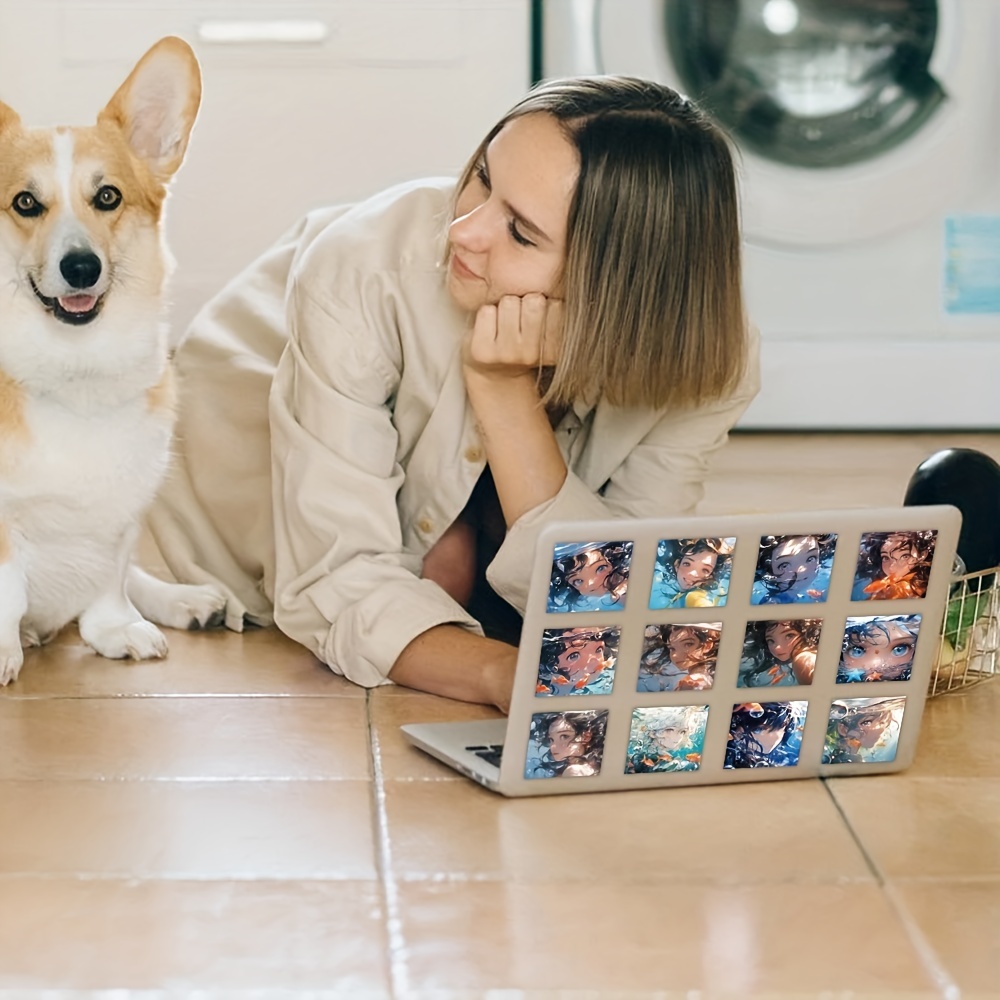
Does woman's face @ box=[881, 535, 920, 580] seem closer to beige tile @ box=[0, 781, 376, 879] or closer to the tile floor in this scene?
the tile floor

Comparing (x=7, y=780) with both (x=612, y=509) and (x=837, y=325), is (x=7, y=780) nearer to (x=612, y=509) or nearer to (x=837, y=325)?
(x=612, y=509)

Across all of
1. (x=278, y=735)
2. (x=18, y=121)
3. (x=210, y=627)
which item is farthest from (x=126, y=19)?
(x=278, y=735)

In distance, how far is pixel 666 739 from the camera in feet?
4.70

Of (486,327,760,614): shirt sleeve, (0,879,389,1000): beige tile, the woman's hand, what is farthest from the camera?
(486,327,760,614): shirt sleeve

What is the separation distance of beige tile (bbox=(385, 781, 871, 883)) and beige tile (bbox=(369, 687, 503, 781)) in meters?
0.03

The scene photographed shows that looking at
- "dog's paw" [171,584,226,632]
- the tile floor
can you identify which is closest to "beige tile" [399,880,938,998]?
the tile floor

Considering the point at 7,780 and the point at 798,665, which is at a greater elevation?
the point at 798,665

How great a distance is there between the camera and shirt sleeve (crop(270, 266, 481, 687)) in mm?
1676

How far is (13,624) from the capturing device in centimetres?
172

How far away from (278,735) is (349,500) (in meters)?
0.28

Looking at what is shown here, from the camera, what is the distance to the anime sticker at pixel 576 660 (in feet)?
4.47

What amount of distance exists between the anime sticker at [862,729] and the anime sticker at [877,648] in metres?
0.03

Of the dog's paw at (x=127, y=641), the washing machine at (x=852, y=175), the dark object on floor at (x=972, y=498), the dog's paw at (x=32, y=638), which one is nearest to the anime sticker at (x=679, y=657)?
the dark object on floor at (x=972, y=498)

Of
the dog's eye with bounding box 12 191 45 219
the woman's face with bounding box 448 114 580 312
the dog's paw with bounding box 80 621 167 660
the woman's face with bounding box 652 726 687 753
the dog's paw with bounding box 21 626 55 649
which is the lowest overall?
the dog's paw with bounding box 21 626 55 649
